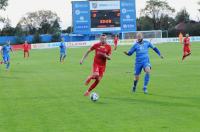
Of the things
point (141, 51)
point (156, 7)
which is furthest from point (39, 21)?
point (141, 51)

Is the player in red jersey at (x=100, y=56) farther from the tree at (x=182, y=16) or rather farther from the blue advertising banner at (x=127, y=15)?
the tree at (x=182, y=16)

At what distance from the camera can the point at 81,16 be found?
7269cm

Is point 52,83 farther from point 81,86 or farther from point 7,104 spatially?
point 7,104

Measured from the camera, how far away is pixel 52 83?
23062 mm

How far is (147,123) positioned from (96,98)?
14.2 feet

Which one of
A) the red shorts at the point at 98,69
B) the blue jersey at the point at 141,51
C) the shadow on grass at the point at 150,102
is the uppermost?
the blue jersey at the point at 141,51

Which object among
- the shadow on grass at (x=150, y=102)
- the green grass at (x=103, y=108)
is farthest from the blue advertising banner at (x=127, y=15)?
the shadow on grass at (x=150, y=102)

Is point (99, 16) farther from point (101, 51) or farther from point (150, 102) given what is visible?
point (150, 102)

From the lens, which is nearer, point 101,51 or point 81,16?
point 101,51

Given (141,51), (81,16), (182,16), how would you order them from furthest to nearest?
(182,16) → (81,16) → (141,51)

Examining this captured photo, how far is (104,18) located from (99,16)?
743 millimetres

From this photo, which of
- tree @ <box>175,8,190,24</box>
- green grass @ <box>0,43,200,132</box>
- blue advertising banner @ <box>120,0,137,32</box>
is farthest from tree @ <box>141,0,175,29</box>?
green grass @ <box>0,43,200,132</box>

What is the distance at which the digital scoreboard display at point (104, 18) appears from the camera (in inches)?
2825

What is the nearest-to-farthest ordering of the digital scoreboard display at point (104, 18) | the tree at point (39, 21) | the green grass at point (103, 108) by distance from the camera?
the green grass at point (103, 108)
the digital scoreboard display at point (104, 18)
the tree at point (39, 21)
